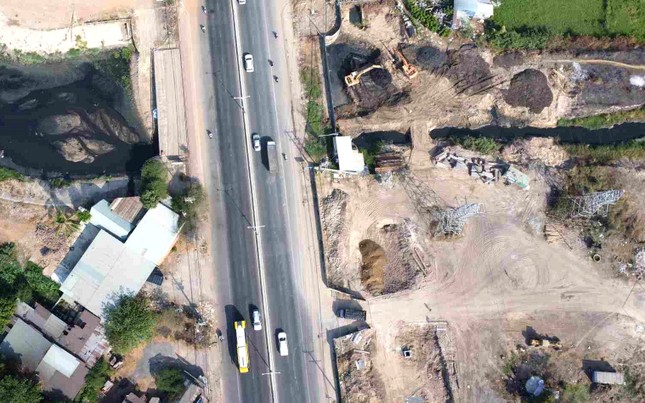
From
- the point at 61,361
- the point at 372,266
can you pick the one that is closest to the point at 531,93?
the point at 372,266

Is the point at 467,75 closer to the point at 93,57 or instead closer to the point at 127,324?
the point at 93,57

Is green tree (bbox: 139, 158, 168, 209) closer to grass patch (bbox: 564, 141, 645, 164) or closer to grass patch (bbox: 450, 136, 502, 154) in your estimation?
grass patch (bbox: 450, 136, 502, 154)

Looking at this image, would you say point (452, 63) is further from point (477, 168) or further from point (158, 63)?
point (158, 63)

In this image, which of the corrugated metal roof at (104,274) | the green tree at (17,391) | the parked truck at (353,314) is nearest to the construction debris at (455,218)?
the parked truck at (353,314)

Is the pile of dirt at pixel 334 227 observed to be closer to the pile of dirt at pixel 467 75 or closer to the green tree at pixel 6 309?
the pile of dirt at pixel 467 75

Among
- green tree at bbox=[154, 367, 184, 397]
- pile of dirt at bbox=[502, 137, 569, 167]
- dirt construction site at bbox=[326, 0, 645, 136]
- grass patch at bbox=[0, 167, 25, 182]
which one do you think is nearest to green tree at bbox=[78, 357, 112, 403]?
green tree at bbox=[154, 367, 184, 397]

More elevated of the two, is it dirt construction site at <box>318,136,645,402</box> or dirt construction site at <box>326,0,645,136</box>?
dirt construction site at <box>326,0,645,136</box>
